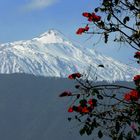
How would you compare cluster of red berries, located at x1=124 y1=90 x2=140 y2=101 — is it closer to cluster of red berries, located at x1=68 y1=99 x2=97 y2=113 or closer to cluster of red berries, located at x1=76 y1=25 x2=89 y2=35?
cluster of red berries, located at x1=68 y1=99 x2=97 y2=113

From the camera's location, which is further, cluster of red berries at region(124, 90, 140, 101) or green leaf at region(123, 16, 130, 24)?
green leaf at region(123, 16, 130, 24)

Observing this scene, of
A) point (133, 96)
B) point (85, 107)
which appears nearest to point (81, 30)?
point (85, 107)

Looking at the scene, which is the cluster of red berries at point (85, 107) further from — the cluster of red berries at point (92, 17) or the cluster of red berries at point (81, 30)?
the cluster of red berries at point (92, 17)

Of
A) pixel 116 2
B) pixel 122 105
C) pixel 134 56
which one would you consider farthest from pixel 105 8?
pixel 122 105

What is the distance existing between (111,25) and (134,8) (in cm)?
45

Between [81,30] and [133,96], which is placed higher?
[81,30]

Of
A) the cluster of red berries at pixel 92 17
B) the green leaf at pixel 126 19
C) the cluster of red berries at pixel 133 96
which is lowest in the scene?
the cluster of red berries at pixel 133 96

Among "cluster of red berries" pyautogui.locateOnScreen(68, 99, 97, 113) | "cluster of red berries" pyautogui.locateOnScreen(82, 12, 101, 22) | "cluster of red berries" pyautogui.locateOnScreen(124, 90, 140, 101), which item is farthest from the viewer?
"cluster of red berries" pyautogui.locateOnScreen(82, 12, 101, 22)

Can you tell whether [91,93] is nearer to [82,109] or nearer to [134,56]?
[82,109]

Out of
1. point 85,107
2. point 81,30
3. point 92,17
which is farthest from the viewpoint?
point 81,30

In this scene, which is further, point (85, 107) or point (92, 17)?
point (92, 17)

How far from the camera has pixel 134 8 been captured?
9.41m

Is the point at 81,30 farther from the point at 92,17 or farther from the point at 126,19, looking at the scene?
the point at 126,19

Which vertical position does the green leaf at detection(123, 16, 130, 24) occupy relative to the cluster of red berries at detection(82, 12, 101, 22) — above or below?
below
